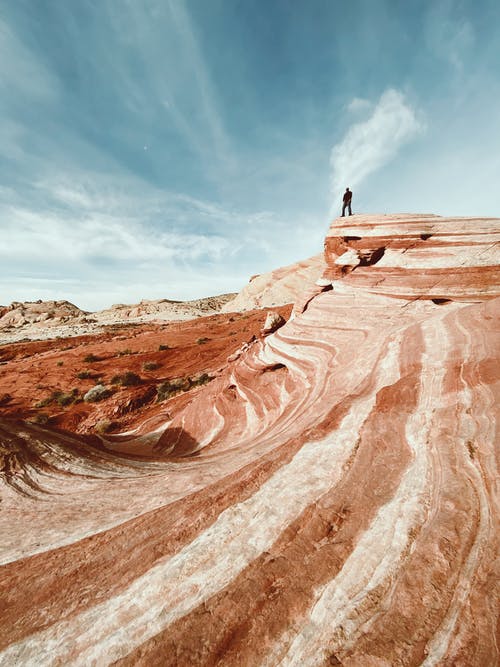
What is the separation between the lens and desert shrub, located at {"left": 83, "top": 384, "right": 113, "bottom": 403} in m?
17.6

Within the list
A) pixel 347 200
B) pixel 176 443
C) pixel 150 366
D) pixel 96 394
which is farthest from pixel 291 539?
pixel 150 366

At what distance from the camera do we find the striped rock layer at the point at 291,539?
1797 mm

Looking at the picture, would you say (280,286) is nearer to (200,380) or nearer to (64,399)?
(200,380)

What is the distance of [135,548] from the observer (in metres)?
2.68

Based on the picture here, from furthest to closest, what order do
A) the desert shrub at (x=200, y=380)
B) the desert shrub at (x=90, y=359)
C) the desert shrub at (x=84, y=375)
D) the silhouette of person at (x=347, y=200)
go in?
the desert shrub at (x=90, y=359), the desert shrub at (x=84, y=375), the desert shrub at (x=200, y=380), the silhouette of person at (x=347, y=200)

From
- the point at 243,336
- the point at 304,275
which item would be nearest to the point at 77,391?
the point at 243,336

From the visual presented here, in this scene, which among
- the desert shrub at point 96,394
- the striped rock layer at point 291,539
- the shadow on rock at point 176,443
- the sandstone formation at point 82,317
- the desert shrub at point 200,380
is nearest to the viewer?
the striped rock layer at point 291,539

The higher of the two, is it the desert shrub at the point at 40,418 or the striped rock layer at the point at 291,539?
the striped rock layer at the point at 291,539

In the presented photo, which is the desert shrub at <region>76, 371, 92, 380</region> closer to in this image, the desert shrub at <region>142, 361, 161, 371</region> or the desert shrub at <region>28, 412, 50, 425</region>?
the desert shrub at <region>142, 361, 161, 371</region>

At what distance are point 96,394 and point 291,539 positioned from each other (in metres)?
18.5

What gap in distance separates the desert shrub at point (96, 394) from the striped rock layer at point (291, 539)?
13236 millimetres

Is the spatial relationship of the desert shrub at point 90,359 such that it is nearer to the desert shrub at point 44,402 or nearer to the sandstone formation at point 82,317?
the desert shrub at point 44,402

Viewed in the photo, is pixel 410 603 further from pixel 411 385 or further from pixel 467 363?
pixel 467 363

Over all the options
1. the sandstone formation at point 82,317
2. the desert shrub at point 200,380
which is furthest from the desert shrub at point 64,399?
the sandstone formation at point 82,317
